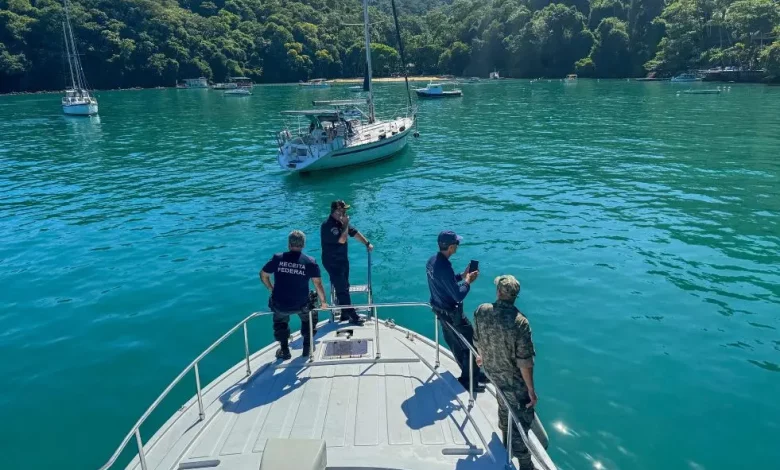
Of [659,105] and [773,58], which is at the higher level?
[773,58]

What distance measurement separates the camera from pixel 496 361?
21.0 feet

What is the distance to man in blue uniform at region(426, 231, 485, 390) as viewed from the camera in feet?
25.9

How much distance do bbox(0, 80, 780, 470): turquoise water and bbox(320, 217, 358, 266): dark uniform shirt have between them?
12.9 feet

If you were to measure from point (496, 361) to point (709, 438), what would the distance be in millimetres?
5450

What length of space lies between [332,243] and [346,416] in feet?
11.7

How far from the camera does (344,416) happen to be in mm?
7438

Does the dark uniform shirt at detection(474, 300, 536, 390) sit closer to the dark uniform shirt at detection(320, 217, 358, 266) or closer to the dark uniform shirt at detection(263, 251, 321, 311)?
the dark uniform shirt at detection(263, 251, 321, 311)

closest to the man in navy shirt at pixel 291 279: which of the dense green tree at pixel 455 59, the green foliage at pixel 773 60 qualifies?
the green foliage at pixel 773 60

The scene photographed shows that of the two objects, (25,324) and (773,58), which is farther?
(773,58)

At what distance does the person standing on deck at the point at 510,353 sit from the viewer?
6.07 metres

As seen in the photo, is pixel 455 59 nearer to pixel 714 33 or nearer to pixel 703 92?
pixel 714 33

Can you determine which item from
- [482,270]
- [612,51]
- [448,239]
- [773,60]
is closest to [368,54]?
[482,270]

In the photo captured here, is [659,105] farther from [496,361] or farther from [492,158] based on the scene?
[496,361]

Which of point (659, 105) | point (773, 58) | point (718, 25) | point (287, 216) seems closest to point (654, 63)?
point (718, 25)
